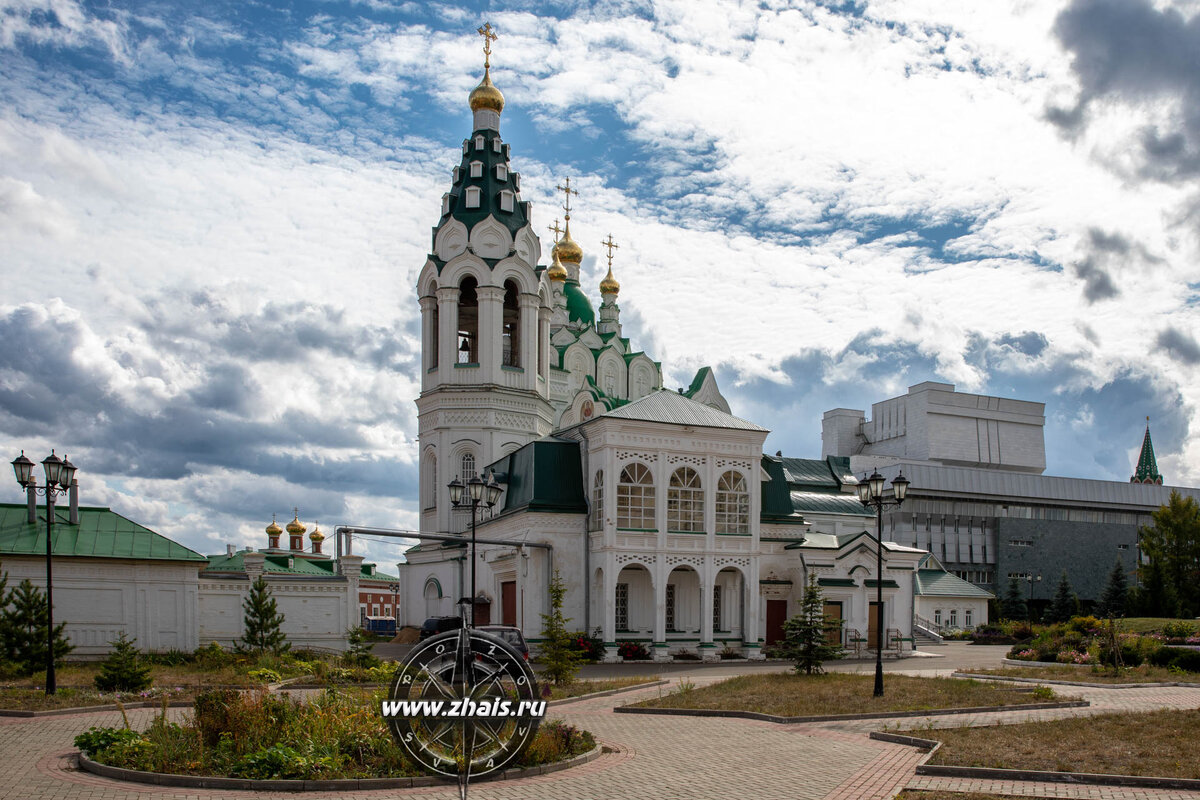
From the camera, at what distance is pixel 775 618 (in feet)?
120

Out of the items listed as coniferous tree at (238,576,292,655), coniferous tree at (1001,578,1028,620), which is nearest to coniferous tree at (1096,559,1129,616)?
coniferous tree at (1001,578,1028,620)

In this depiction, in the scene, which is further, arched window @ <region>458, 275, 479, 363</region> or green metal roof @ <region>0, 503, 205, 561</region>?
arched window @ <region>458, 275, 479, 363</region>

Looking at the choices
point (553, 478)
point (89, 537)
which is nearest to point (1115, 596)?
point (553, 478)

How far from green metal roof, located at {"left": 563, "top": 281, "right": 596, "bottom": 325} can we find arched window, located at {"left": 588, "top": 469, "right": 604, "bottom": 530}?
94.6 ft

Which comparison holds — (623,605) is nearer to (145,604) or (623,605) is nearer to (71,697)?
(145,604)

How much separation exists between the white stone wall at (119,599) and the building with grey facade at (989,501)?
156 ft

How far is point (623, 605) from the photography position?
35.3 meters

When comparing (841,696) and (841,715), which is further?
(841,696)

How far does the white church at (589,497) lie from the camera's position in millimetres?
33625

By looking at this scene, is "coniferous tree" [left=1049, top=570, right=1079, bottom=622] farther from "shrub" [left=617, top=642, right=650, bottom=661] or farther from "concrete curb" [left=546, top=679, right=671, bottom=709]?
"concrete curb" [left=546, top=679, right=671, bottom=709]

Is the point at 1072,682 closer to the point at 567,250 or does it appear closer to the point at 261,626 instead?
the point at 261,626

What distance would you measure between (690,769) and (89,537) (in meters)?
22.3

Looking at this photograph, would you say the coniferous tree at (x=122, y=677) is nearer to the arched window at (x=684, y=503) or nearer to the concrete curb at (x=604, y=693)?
the concrete curb at (x=604, y=693)

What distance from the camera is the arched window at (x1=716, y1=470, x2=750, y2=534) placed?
34.8 meters
